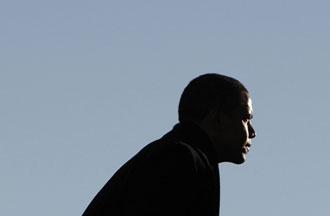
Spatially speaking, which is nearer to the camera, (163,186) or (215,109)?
(163,186)

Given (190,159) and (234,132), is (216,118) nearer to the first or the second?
(234,132)

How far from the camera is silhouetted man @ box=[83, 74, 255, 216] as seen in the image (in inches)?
2778

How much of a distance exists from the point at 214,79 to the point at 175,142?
23.8 inches

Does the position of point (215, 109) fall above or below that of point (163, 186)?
above

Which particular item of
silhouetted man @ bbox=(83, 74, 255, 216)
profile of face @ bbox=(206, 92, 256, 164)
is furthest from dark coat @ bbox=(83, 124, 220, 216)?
profile of face @ bbox=(206, 92, 256, 164)

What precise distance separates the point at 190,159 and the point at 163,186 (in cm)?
25

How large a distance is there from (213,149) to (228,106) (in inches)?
11.7

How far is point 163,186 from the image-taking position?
7056 centimetres

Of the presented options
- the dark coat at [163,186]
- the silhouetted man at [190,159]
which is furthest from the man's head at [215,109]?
the dark coat at [163,186]

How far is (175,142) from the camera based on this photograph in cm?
7075

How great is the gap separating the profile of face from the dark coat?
0.34m

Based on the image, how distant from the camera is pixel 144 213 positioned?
232ft

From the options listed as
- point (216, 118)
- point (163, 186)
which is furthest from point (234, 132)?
point (163, 186)

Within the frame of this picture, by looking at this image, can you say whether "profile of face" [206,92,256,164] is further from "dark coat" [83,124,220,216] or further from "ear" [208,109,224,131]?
"dark coat" [83,124,220,216]
